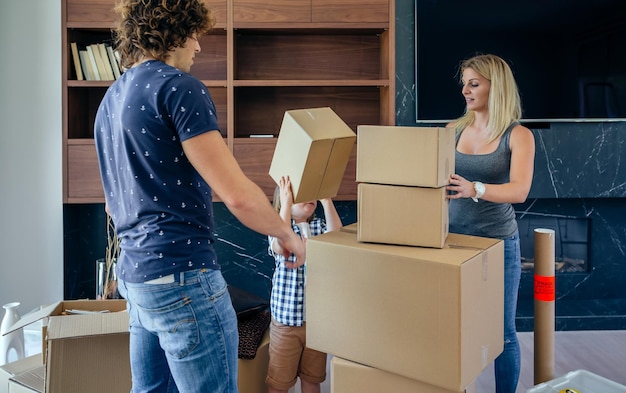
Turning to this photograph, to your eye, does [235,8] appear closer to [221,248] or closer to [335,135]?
[221,248]

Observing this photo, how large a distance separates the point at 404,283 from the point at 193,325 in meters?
0.44

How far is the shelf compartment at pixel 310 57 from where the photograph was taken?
3.01m

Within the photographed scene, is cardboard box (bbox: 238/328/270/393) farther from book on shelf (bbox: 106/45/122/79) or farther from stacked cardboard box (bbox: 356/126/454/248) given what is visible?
book on shelf (bbox: 106/45/122/79)

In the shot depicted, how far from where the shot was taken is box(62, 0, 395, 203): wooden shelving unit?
2.74 meters

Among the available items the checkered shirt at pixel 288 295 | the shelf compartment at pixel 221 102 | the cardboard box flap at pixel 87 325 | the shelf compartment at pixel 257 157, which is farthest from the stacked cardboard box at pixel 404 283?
the shelf compartment at pixel 221 102

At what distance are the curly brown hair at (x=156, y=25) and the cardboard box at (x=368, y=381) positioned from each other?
2.59 feet

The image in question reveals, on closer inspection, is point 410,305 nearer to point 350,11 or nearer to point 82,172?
point 350,11

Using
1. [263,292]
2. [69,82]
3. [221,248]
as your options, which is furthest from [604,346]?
[69,82]

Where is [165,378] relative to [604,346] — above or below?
above

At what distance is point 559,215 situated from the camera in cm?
306

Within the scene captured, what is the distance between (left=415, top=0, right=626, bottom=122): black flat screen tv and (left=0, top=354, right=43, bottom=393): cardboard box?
2.02 metres

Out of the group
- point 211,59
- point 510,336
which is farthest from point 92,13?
point 510,336

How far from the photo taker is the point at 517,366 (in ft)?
6.02

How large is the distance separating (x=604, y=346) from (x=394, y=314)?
2073 millimetres
